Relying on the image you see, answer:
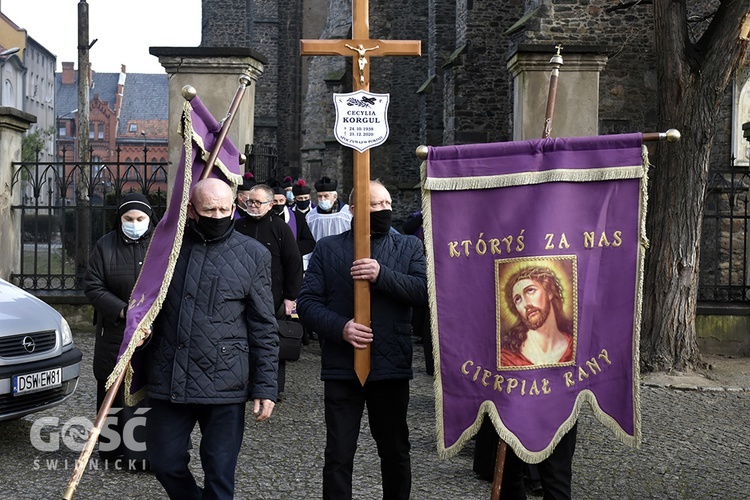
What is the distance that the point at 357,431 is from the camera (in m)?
5.01

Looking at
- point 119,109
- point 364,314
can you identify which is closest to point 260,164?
point 364,314

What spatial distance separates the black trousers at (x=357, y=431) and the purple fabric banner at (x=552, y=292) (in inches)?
21.5

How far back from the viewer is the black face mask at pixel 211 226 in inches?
181

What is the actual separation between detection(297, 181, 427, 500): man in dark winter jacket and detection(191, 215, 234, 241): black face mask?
2.05ft

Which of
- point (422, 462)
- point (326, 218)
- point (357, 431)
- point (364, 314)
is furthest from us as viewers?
point (326, 218)

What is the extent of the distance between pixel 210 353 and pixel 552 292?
149cm

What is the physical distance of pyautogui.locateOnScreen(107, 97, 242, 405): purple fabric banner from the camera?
454cm

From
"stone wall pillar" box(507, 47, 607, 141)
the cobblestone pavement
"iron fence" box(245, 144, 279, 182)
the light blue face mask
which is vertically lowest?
the cobblestone pavement

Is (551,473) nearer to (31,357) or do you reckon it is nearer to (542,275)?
(542,275)

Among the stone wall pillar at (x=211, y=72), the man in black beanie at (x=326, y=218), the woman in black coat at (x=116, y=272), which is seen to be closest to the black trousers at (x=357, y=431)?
the woman in black coat at (x=116, y=272)

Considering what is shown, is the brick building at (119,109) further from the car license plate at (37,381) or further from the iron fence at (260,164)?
the car license plate at (37,381)

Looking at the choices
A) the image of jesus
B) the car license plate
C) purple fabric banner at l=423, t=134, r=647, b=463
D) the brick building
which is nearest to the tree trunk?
the car license plate

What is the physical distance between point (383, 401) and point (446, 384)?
53 cm

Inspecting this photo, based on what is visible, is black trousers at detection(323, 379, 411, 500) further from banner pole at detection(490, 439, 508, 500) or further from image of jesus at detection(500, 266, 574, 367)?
image of jesus at detection(500, 266, 574, 367)
